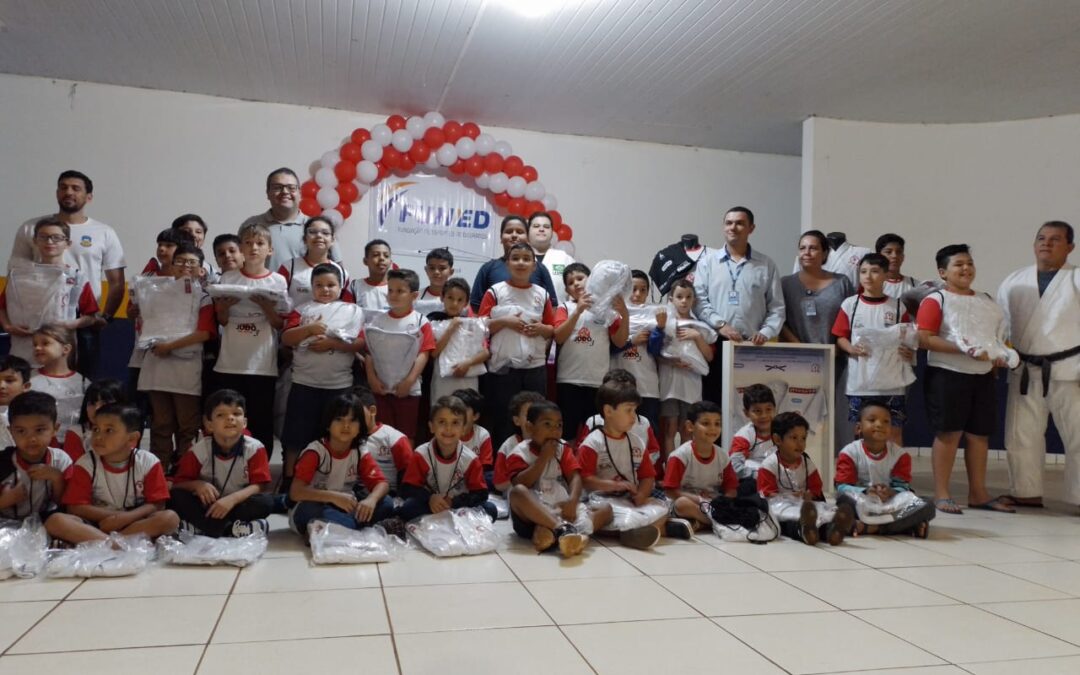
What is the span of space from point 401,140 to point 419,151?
0.17 metres

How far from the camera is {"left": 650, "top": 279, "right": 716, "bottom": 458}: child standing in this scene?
12.9ft

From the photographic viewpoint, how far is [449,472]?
3064 millimetres

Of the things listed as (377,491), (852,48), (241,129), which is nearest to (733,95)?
(852,48)

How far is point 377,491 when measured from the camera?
113 inches

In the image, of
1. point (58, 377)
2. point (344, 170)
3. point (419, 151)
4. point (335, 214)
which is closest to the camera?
point (58, 377)

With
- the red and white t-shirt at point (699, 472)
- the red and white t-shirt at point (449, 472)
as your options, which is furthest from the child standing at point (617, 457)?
the red and white t-shirt at point (449, 472)

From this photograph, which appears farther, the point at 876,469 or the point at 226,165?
the point at 226,165

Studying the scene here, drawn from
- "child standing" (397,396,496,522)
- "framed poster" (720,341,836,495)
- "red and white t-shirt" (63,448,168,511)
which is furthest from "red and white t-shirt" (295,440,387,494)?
"framed poster" (720,341,836,495)

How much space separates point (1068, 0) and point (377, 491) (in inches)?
182

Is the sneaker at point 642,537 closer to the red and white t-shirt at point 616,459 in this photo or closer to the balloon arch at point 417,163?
the red and white t-shirt at point 616,459

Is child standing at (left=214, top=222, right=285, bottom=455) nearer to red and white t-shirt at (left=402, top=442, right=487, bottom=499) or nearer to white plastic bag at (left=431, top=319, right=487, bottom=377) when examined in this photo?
white plastic bag at (left=431, top=319, right=487, bottom=377)

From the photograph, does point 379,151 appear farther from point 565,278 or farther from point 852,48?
point 852,48

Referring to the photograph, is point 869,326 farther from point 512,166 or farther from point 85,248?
point 85,248

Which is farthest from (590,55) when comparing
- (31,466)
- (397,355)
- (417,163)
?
(31,466)
